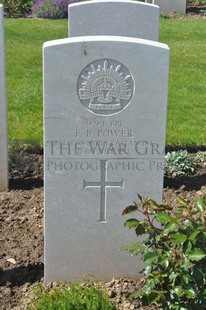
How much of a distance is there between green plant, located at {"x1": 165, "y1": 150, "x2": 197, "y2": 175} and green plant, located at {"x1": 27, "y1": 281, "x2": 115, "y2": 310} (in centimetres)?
221

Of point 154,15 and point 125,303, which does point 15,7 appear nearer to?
point 154,15

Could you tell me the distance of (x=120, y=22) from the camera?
5.99 meters

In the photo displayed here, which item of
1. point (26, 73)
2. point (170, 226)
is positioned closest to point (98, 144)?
point (170, 226)

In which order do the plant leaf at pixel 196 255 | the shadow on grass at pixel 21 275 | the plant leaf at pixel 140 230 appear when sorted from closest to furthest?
the plant leaf at pixel 196 255, the plant leaf at pixel 140 230, the shadow on grass at pixel 21 275

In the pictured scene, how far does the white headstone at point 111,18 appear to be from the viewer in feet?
19.3

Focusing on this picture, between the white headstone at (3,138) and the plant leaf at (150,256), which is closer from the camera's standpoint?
the plant leaf at (150,256)

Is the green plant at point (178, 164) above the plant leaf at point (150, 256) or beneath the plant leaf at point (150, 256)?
beneath

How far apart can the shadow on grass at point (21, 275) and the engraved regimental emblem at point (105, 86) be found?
46.4 inches

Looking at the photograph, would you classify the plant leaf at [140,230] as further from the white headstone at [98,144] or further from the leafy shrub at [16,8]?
the leafy shrub at [16,8]

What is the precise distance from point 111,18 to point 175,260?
10.0 ft

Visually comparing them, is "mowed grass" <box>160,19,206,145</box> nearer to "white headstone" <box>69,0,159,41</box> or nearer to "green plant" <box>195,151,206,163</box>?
"green plant" <box>195,151,206,163</box>

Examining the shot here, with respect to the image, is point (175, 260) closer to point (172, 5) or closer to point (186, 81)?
point (186, 81)

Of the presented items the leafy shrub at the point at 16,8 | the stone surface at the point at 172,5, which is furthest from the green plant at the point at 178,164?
the stone surface at the point at 172,5

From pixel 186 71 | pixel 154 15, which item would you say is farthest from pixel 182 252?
pixel 186 71
